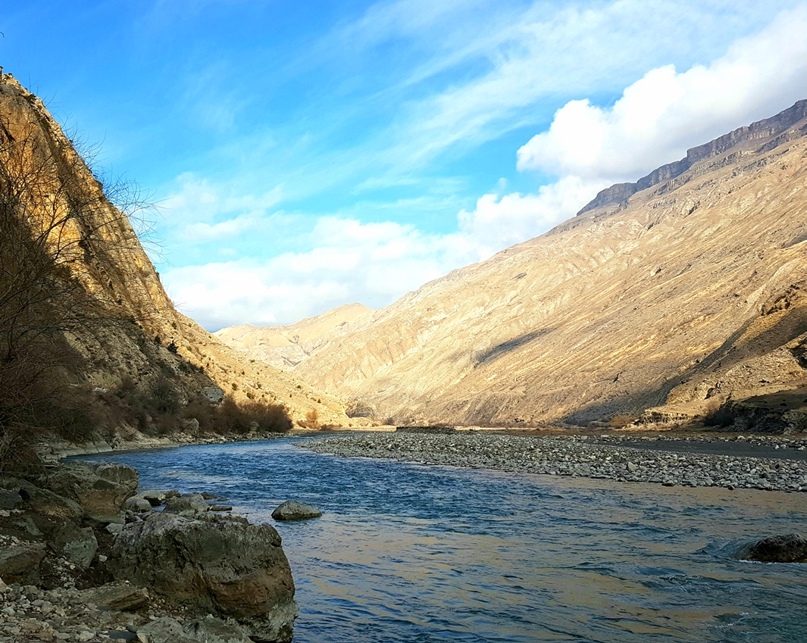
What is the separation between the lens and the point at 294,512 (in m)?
16.9

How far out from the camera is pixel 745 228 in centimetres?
13250

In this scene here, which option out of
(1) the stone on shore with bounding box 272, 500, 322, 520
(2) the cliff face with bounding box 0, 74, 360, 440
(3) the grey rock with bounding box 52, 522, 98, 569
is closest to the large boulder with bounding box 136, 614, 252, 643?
(3) the grey rock with bounding box 52, 522, 98, 569

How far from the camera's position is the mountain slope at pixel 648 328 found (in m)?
72.1

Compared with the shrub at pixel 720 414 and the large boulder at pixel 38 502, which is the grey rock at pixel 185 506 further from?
the shrub at pixel 720 414

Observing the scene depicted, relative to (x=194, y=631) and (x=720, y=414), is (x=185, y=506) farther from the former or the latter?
(x=720, y=414)

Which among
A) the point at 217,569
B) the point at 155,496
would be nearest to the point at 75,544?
the point at 217,569

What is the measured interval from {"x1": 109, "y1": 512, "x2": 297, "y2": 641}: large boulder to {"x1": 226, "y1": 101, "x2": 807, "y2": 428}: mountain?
177ft

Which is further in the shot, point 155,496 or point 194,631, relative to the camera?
point 155,496

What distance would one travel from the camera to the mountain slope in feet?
236

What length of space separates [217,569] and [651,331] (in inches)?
4231

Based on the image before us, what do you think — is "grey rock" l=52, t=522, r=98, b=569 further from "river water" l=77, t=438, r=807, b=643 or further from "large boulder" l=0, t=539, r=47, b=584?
"river water" l=77, t=438, r=807, b=643

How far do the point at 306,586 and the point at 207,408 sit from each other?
5312 centimetres

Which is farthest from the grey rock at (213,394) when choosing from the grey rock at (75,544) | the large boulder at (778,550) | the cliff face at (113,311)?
the large boulder at (778,550)

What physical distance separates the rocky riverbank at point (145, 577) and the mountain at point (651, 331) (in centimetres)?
5431
